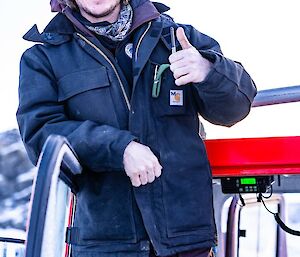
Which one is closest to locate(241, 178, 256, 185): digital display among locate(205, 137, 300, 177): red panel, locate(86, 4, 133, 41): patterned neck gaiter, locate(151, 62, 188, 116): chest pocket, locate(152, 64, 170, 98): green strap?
locate(205, 137, 300, 177): red panel

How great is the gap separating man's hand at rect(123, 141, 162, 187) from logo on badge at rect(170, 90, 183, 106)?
0.32 m

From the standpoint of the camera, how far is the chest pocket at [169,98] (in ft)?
7.22

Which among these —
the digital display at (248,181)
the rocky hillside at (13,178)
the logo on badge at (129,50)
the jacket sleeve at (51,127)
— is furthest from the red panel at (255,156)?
the rocky hillside at (13,178)

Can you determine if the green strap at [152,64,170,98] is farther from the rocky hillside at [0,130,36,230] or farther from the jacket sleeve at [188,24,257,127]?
the rocky hillside at [0,130,36,230]

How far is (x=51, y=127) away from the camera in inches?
82.3

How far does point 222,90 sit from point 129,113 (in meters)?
0.30

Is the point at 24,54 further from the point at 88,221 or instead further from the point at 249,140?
the point at 249,140

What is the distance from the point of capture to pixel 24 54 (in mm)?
2275

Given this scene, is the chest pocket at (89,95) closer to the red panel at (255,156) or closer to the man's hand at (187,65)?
the man's hand at (187,65)

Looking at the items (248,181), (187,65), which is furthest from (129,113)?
(248,181)

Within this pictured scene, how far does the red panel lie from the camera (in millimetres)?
2561

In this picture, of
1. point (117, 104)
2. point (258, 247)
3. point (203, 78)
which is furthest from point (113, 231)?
point (258, 247)

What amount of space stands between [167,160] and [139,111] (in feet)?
0.58

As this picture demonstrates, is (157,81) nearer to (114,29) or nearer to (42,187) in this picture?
(114,29)
